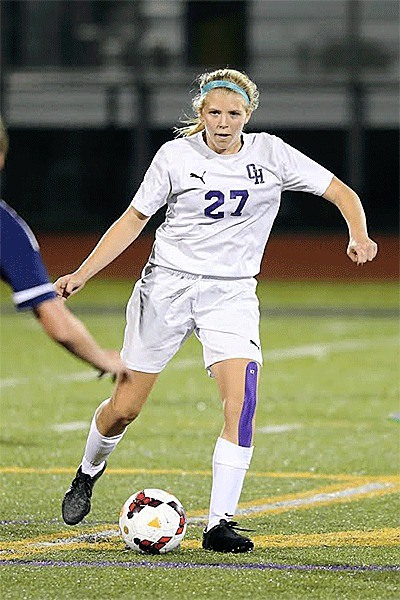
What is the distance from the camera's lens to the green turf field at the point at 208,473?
6.13 m

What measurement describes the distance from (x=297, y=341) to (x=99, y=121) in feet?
48.3

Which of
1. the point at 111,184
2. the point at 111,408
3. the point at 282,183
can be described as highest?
the point at 282,183

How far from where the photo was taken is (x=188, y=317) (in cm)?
707

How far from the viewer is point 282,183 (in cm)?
715

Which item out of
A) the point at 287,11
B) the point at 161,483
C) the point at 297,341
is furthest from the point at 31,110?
the point at 161,483

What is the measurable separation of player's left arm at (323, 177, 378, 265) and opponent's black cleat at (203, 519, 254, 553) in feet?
4.11

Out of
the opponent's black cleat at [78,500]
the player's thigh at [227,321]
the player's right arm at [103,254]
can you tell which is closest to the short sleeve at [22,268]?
the player's right arm at [103,254]

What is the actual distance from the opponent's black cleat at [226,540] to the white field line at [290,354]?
7.30 meters

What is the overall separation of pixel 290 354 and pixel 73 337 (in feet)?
37.6

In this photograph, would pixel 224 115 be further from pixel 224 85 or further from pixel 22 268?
pixel 22 268

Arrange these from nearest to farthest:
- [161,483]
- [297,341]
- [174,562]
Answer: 1. [174,562]
2. [161,483]
3. [297,341]

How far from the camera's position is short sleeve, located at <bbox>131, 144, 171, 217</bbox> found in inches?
277

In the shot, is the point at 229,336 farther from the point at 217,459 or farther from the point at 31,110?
the point at 31,110

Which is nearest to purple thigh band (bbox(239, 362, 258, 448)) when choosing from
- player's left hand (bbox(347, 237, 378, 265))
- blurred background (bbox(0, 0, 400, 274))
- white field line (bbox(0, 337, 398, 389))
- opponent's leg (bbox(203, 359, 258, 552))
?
opponent's leg (bbox(203, 359, 258, 552))
